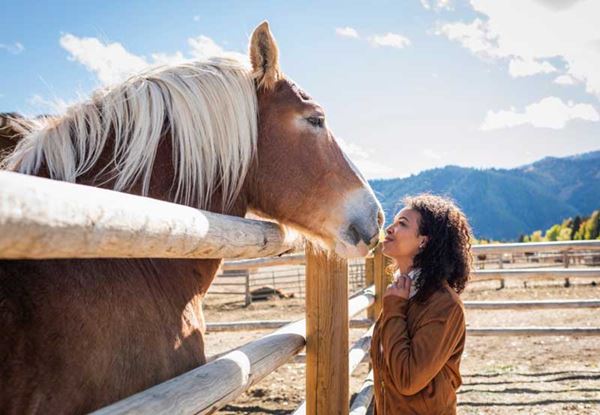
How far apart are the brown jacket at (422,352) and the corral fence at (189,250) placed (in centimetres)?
35

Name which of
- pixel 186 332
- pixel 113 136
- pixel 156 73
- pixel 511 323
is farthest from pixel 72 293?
pixel 511 323

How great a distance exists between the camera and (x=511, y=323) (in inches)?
379

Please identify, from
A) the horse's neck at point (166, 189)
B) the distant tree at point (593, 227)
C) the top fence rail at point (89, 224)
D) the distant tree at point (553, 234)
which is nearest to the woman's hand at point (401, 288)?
the horse's neck at point (166, 189)

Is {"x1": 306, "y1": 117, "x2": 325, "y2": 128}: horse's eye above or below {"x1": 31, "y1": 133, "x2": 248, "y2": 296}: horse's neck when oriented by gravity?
above

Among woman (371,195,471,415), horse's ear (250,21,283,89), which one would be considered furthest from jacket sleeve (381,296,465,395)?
horse's ear (250,21,283,89)

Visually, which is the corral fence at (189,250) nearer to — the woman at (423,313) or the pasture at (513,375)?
the woman at (423,313)

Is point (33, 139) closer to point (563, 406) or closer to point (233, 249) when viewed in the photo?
point (233, 249)

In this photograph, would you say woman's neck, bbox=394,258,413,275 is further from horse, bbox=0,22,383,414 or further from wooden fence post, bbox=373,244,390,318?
wooden fence post, bbox=373,244,390,318

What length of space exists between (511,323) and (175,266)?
31.4ft

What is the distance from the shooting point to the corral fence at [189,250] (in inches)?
27.5

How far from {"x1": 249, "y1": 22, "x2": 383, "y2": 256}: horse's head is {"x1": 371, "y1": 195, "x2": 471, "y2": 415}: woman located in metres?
0.21

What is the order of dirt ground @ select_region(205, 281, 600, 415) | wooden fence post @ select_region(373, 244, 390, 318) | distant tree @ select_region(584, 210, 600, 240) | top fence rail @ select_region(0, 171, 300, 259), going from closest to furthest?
top fence rail @ select_region(0, 171, 300, 259) < wooden fence post @ select_region(373, 244, 390, 318) < dirt ground @ select_region(205, 281, 600, 415) < distant tree @ select_region(584, 210, 600, 240)

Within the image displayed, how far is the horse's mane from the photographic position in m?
1.72

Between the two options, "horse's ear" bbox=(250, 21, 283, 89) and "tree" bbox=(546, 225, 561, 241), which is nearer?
"horse's ear" bbox=(250, 21, 283, 89)
